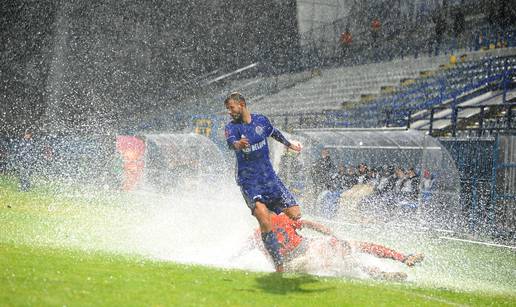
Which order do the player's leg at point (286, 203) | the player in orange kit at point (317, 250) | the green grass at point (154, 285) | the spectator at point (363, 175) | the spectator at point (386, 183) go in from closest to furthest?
the green grass at point (154, 285)
the player in orange kit at point (317, 250)
the player's leg at point (286, 203)
the spectator at point (386, 183)
the spectator at point (363, 175)

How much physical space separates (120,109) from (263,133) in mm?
32076

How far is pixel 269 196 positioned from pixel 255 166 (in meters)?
0.48

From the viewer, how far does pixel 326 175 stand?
20.6 metres

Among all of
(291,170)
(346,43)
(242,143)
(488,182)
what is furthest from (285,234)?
(346,43)

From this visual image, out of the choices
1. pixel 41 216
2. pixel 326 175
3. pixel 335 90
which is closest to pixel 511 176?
pixel 326 175

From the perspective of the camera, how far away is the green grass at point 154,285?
22.1 feet

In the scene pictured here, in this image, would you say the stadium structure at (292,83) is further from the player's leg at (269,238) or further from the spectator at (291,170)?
the player's leg at (269,238)

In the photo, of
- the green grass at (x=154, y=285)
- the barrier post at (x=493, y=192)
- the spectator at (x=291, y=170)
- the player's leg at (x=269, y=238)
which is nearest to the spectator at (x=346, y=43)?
the spectator at (x=291, y=170)

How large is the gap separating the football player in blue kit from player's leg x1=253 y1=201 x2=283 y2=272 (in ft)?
0.05

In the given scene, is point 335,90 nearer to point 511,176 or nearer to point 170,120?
point 170,120

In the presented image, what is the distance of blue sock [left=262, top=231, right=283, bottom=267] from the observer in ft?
30.0

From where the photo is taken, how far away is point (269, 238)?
920cm

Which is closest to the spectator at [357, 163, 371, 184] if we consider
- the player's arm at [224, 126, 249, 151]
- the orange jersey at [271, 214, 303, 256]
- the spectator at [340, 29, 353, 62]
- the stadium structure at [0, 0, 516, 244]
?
the stadium structure at [0, 0, 516, 244]

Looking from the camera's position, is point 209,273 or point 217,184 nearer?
point 209,273
